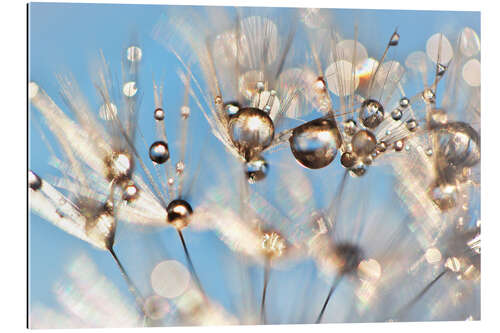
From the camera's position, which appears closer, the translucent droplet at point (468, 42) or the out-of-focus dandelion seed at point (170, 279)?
the out-of-focus dandelion seed at point (170, 279)

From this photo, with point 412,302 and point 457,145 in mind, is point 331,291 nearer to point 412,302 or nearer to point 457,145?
point 412,302

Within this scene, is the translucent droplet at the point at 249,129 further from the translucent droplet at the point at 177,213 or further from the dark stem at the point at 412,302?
the dark stem at the point at 412,302

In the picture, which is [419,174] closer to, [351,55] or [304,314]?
[351,55]

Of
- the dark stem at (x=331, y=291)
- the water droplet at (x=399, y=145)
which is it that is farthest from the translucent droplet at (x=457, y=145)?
the dark stem at (x=331, y=291)

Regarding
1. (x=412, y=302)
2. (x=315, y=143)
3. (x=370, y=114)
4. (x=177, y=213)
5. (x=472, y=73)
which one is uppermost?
(x=472, y=73)

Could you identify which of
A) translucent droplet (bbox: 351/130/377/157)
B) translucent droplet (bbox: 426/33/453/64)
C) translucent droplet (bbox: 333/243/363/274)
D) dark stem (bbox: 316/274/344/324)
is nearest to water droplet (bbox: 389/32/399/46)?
translucent droplet (bbox: 426/33/453/64)

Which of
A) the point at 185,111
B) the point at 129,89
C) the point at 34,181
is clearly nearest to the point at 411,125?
the point at 185,111
